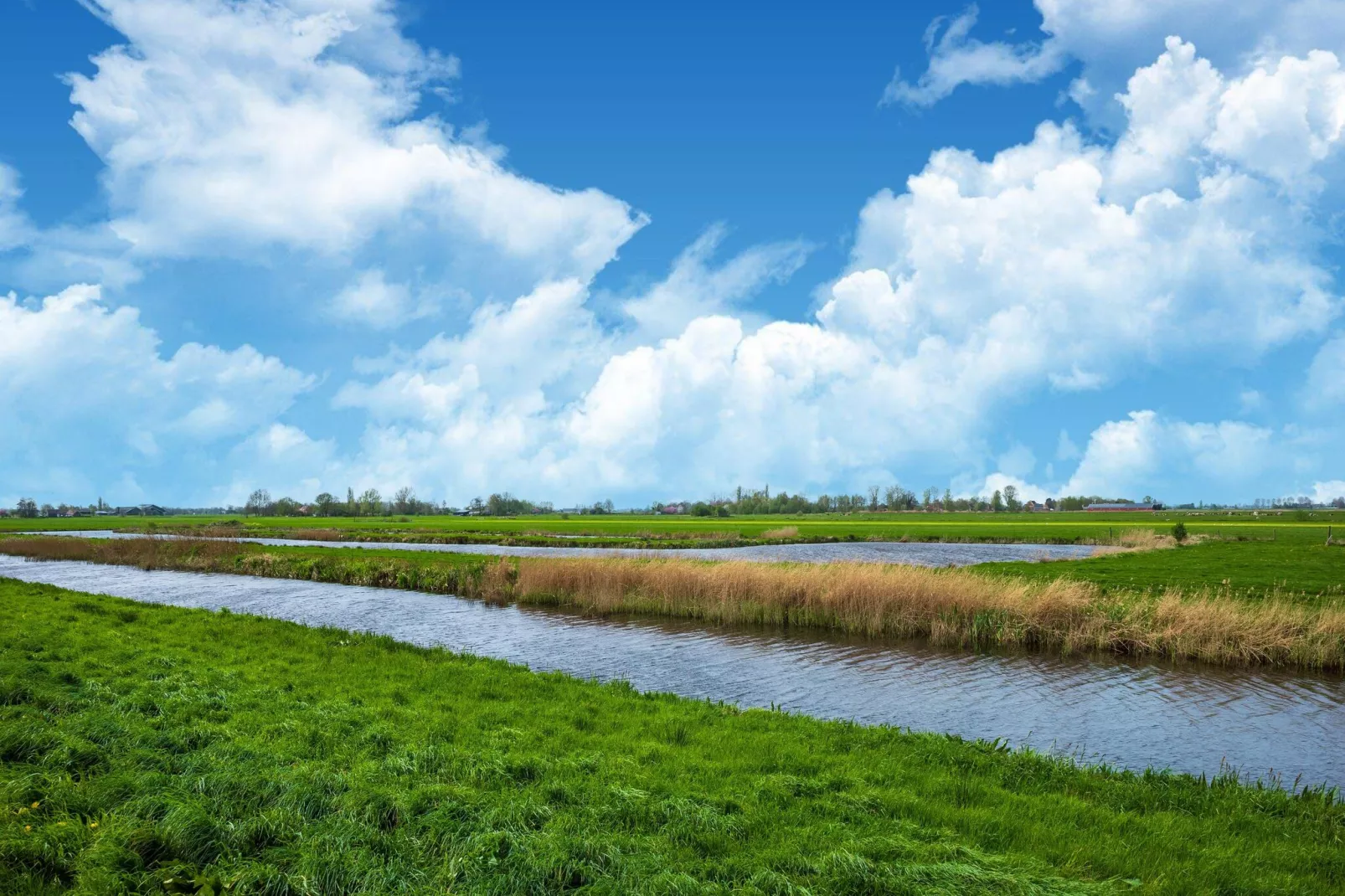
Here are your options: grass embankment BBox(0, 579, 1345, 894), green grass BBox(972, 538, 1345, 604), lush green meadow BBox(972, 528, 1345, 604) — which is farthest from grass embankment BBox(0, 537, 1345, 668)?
grass embankment BBox(0, 579, 1345, 894)

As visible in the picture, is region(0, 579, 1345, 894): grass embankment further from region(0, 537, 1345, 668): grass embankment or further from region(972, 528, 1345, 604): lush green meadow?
region(972, 528, 1345, 604): lush green meadow

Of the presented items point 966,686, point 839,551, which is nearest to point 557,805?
point 966,686

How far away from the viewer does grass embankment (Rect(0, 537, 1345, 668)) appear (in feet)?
70.8

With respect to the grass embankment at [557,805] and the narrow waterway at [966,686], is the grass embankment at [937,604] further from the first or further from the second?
the grass embankment at [557,805]

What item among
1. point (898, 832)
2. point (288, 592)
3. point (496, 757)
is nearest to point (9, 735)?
point (496, 757)

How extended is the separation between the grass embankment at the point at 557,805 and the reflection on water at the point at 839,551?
43023 millimetres

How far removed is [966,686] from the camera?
18109 millimetres

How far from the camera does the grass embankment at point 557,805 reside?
6496mm

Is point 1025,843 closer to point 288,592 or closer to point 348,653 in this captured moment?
point 348,653

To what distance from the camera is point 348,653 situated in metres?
17.4

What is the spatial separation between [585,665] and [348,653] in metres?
5.89

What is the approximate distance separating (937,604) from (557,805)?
20.3 metres

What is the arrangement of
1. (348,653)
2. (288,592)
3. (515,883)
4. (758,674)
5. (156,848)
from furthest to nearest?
(288,592)
(758,674)
(348,653)
(156,848)
(515,883)

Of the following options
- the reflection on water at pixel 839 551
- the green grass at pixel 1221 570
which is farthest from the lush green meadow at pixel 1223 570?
the reflection on water at pixel 839 551
